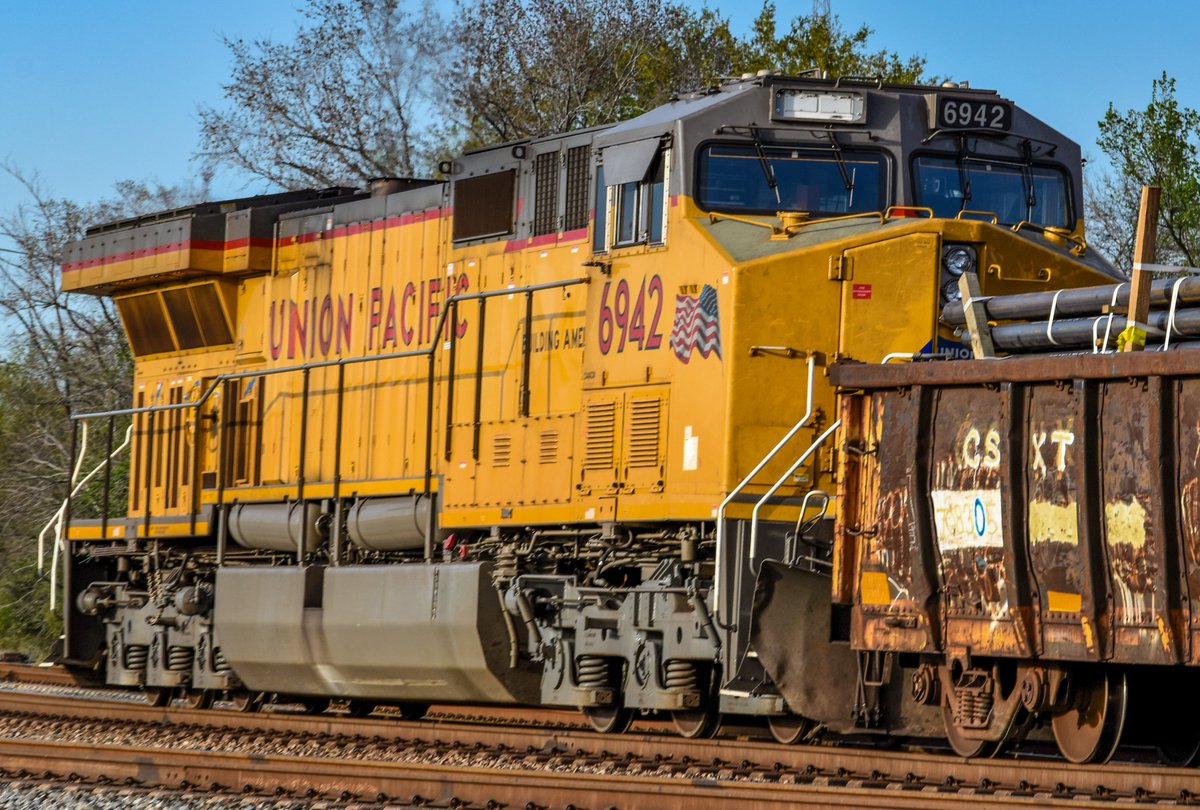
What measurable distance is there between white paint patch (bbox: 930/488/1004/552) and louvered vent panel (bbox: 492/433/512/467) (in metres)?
3.89

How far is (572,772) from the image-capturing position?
9.15 meters

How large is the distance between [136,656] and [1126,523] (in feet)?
33.3

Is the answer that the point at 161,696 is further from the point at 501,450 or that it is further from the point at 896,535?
the point at 896,535

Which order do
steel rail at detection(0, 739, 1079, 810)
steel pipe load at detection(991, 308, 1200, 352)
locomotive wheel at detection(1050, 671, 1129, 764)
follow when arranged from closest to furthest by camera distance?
steel rail at detection(0, 739, 1079, 810) → steel pipe load at detection(991, 308, 1200, 352) → locomotive wheel at detection(1050, 671, 1129, 764)

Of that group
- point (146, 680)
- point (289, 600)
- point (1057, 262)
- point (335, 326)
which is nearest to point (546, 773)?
point (1057, 262)

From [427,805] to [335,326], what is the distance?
22.7 ft

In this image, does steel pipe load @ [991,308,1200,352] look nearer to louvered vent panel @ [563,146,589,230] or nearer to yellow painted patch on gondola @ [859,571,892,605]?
yellow painted patch on gondola @ [859,571,892,605]

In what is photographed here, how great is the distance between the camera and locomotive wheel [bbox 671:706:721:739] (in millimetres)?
10383

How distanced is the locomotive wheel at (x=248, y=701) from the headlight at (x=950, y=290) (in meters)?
7.31

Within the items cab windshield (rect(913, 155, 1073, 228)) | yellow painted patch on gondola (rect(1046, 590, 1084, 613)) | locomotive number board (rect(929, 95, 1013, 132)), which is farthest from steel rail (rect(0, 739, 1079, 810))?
locomotive number board (rect(929, 95, 1013, 132))

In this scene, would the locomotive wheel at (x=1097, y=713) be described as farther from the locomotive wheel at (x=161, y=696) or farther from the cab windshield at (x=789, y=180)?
the locomotive wheel at (x=161, y=696)

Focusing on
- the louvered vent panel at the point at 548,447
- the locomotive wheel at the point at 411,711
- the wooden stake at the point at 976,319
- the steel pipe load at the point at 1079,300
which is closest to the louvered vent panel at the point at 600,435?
the louvered vent panel at the point at 548,447

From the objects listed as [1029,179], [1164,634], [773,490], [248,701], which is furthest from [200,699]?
[1164,634]

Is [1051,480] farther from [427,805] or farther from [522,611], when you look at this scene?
[522,611]
